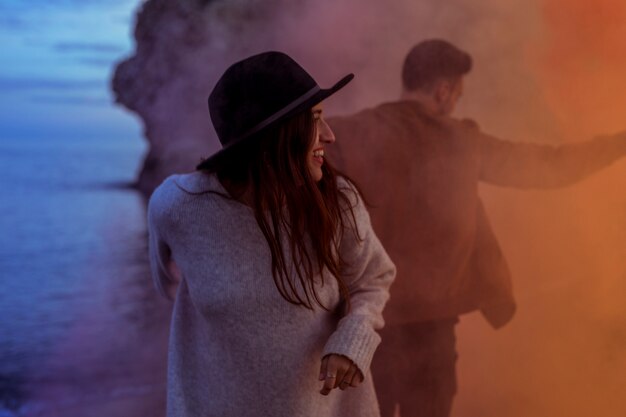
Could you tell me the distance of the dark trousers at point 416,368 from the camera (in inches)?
96.4

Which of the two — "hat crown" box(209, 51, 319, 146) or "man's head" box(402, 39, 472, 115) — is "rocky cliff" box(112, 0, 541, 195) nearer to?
"man's head" box(402, 39, 472, 115)

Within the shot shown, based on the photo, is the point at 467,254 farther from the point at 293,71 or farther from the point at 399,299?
the point at 293,71

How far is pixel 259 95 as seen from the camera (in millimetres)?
1454

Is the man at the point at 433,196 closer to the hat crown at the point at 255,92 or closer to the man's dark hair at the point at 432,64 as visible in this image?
the man's dark hair at the point at 432,64

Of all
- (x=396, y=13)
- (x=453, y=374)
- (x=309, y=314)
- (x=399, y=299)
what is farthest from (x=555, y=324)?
(x=309, y=314)

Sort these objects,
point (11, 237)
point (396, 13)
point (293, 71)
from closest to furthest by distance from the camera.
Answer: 1. point (293, 71)
2. point (11, 237)
3. point (396, 13)

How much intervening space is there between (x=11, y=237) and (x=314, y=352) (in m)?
1.03

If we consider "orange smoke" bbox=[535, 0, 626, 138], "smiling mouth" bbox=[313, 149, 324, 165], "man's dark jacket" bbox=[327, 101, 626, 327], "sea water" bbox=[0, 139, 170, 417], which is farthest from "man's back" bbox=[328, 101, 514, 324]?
"smiling mouth" bbox=[313, 149, 324, 165]

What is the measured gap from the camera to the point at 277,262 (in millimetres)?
1490

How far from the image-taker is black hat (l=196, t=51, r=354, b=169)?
4.75 feet

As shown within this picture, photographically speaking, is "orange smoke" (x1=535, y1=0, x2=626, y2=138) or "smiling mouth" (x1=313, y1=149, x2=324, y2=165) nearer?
"smiling mouth" (x1=313, y1=149, x2=324, y2=165)

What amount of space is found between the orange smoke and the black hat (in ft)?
3.97

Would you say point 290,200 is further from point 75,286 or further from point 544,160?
point 544,160

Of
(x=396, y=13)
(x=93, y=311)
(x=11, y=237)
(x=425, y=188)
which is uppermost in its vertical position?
(x=396, y=13)
